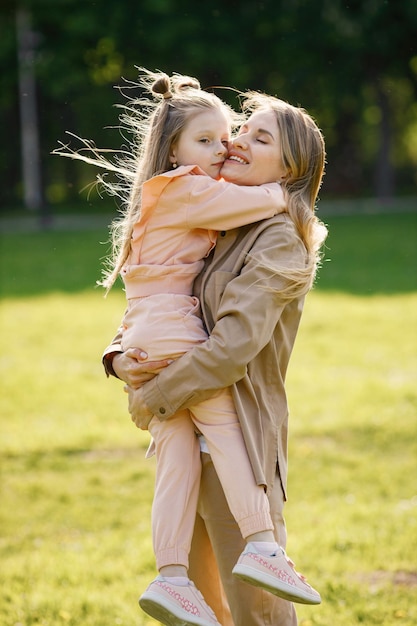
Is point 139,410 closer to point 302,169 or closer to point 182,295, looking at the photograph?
point 182,295

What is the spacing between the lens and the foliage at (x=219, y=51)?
104 feet

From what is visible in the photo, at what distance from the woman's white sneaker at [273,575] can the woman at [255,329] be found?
8.5 inches

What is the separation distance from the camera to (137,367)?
318cm

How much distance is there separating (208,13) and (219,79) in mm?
2202

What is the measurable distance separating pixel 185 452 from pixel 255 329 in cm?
47

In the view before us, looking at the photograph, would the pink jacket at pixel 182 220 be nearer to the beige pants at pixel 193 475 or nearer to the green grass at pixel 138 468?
the beige pants at pixel 193 475

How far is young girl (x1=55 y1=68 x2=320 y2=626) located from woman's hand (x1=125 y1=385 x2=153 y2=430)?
1.3 inches

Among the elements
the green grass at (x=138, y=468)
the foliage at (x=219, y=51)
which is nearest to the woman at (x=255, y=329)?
the green grass at (x=138, y=468)

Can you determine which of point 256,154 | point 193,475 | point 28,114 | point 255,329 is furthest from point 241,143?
point 28,114

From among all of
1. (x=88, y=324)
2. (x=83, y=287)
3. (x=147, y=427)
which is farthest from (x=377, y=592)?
(x=83, y=287)

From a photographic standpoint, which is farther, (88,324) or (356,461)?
(88,324)

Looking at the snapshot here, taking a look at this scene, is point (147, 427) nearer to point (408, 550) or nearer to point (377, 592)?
point (377, 592)

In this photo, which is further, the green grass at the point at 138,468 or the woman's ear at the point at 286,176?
the green grass at the point at 138,468

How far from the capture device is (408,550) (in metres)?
5.83
